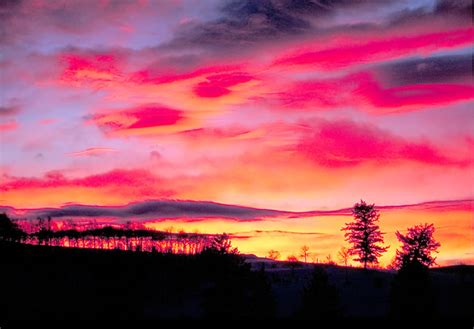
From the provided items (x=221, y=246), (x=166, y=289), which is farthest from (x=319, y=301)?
(x=166, y=289)

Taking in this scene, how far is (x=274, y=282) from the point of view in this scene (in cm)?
11750

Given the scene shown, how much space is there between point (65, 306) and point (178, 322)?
244ft

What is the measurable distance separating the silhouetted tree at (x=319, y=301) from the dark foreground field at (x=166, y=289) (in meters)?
0.23

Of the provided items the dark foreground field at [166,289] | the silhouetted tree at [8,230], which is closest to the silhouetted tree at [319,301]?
the dark foreground field at [166,289]

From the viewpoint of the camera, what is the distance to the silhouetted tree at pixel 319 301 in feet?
163

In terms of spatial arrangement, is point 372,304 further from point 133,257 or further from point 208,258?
point 133,257

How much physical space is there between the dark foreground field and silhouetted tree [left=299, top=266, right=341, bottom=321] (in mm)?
234

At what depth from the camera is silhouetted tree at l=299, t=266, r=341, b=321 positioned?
49.5m

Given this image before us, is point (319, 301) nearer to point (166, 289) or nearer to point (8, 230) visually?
point (166, 289)

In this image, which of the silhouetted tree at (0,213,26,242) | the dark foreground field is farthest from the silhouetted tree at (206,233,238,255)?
the silhouetted tree at (0,213,26,242)

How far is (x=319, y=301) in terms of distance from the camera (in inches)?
1986

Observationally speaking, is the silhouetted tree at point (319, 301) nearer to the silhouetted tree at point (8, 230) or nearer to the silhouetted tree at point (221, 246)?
the silhouetted tree at point (221, 246)

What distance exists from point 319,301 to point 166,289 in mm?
69917

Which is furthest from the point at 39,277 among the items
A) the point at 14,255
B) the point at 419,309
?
the point at 419,309
